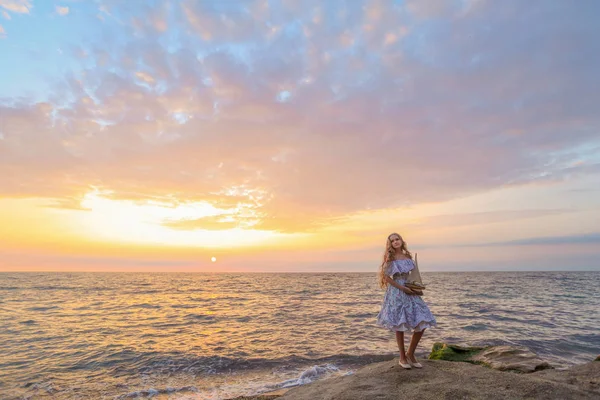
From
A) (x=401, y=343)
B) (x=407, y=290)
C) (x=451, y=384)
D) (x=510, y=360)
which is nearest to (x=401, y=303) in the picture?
(x=407, y=290)

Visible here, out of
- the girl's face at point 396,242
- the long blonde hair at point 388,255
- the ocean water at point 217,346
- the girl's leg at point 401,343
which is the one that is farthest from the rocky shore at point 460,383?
the ocean water at point 217,346

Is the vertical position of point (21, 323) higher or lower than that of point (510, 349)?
lower

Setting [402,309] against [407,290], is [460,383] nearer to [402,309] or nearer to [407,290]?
[402,309]

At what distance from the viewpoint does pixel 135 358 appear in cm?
1391

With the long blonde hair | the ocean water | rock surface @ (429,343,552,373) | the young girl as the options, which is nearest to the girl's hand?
the young girl

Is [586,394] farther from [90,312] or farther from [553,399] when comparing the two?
[90,312]

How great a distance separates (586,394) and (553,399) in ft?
2.67

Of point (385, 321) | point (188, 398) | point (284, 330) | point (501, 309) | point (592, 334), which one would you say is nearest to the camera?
point (385, 321)

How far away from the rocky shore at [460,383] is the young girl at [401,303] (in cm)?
62

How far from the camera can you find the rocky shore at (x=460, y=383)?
227 inches

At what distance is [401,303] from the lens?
24.5 feet

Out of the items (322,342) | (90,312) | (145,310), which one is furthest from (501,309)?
(90,312)

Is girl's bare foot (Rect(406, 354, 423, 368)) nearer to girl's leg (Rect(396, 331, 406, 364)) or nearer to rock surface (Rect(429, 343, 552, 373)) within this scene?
girl's leg (Rect(396, 331, 406, 364))

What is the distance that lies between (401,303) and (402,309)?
138 mm
